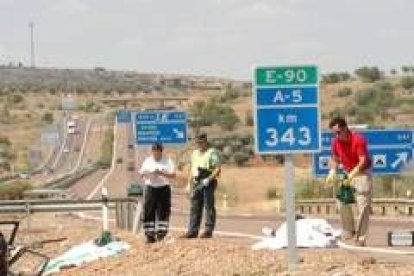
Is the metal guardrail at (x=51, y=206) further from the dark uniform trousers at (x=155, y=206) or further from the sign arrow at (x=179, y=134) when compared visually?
the dark uniform trousers at (x=155, y=206)

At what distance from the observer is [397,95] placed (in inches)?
4946

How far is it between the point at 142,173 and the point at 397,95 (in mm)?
106231

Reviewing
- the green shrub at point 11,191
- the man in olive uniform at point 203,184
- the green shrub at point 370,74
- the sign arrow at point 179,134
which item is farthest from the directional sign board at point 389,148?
the green shrub at point 370,74

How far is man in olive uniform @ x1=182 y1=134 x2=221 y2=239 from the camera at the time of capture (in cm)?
2106

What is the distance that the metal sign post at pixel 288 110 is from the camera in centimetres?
1280

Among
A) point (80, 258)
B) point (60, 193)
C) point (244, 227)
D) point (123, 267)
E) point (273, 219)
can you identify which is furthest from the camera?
point (60, 193)

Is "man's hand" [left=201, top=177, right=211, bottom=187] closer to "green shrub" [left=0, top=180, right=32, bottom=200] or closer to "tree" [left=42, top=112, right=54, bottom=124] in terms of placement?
"green shrub" [left=0, top=180, right=32, bottom=200]

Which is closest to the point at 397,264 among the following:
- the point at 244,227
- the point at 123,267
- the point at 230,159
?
the point at 123,267

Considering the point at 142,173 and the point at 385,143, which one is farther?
the point at 385,143

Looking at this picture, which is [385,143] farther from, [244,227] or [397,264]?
[397,264]

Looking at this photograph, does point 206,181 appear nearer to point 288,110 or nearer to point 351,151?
point 351,151

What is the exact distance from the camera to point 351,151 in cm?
1820

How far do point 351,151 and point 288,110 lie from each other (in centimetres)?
551

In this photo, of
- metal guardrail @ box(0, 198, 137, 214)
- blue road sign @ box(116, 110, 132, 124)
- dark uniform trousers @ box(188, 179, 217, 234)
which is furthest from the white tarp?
blue road sign @ box(116, 110, 132, 124)
